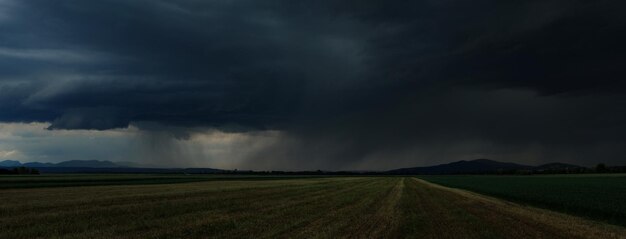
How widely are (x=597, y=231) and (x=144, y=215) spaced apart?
19.7m

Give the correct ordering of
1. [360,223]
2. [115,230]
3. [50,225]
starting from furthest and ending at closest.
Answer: [360,223] → [50,225] → [115,230]

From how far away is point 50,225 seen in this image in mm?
17859

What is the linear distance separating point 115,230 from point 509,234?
568 inches

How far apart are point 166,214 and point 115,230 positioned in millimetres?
5577

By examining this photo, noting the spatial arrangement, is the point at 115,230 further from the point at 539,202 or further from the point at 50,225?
the point at 539,202

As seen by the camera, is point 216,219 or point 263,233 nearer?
point 263,233

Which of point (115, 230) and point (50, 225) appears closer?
point (115, 230)

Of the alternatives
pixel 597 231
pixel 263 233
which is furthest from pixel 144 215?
pixel 597 231

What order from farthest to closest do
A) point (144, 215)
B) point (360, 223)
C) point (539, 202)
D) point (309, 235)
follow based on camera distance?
point (539, 202), point (144, 215), point (360, 223), point (309, 235)

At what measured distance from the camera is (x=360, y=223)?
19.3 metres

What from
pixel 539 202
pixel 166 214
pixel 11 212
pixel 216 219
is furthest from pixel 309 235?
pixel 539 202

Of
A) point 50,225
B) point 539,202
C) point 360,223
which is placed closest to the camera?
point 50,225

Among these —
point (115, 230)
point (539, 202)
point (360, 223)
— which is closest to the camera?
point (115, 230)

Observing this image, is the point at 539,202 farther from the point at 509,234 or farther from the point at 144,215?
the point at 144,215
